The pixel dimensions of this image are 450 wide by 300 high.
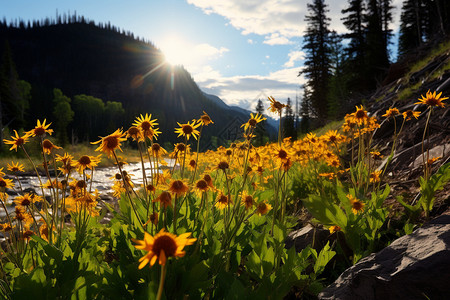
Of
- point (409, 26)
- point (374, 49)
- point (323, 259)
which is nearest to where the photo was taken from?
point (323, 259)

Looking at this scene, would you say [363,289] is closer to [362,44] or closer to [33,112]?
[362,44]

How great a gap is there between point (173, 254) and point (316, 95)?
1196 inches

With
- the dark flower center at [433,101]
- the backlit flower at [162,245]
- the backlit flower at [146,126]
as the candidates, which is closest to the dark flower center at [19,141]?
the backlit flower at [146,126]

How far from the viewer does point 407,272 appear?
154 cm

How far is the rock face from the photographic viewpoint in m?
1.48

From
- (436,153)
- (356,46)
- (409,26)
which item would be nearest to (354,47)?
(356,46)

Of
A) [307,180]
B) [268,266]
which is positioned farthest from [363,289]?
[307,180]

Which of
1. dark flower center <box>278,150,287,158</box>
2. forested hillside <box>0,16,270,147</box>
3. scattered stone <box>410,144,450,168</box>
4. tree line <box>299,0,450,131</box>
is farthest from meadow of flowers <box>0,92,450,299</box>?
forested hillside <box>0,16,270,147</box>

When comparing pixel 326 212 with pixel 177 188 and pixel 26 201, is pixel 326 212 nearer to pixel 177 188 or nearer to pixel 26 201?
pixel 177 188

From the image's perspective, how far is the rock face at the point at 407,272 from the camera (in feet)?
4.86

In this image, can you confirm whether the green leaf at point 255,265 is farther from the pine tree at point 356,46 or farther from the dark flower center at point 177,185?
the pine tree at point 356,46

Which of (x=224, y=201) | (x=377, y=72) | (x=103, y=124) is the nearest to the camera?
(x=224, y=201)

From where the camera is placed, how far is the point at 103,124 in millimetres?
86625

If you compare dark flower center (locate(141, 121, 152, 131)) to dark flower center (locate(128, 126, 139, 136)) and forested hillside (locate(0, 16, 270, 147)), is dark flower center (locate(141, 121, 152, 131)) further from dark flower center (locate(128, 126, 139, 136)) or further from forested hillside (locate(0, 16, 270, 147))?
forested hillside (locate(0, 16, 270, 147))
